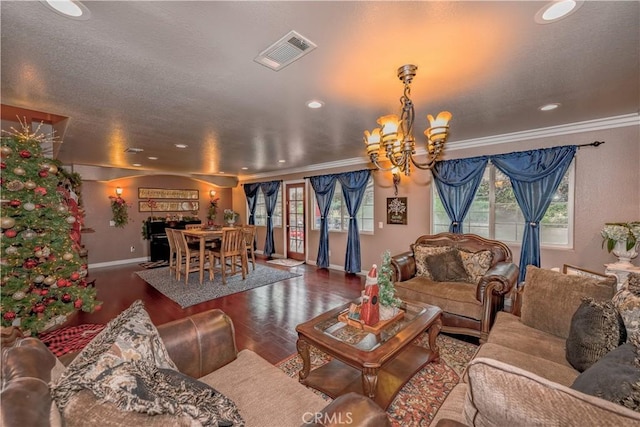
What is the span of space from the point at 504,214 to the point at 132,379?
4523 mm

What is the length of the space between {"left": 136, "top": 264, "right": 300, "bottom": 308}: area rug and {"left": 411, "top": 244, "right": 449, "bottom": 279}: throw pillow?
2.64m

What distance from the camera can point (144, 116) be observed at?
2809 millimetres

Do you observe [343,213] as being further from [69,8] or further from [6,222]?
[69,8]

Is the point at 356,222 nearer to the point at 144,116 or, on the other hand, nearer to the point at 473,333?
the point at 473,333

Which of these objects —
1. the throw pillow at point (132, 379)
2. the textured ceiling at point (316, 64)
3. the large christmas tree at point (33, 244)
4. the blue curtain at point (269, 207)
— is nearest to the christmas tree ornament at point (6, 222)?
the large christmas tree at point (33, 244)

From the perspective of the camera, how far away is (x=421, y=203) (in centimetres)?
456

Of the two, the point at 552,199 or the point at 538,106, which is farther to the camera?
the point at 552,199

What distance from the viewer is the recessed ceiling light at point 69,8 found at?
4.09 feet

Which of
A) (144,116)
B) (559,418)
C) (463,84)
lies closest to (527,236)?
(463,84)

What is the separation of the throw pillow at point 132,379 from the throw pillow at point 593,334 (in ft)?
5.88

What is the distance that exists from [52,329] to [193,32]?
3.66 meters

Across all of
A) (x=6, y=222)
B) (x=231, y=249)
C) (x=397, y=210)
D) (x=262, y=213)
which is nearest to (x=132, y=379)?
(x=6, y=222)

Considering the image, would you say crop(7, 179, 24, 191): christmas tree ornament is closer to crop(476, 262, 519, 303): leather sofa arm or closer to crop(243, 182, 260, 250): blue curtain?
crop(476, 262, 519, 303): leather sofa arm

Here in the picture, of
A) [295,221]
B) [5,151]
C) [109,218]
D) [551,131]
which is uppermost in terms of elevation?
[551,131]
